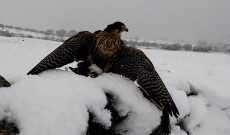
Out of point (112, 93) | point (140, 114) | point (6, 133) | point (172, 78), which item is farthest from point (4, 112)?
point (172, 78)

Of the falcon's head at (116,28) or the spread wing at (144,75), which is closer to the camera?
the spread wing at (144,75)

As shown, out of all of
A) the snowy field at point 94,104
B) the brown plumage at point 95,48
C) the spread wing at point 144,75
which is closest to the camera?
the snowy field at point 94,104

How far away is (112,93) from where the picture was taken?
3.43m

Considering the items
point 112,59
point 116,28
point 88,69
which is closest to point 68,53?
point 88,69

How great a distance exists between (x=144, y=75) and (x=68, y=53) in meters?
0.96

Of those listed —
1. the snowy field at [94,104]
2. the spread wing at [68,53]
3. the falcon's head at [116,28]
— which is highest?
the falcon's head at [116,28]

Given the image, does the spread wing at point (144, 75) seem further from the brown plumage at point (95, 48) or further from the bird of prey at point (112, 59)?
the brown plumage at point (95, 48)

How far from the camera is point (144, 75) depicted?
381 cm

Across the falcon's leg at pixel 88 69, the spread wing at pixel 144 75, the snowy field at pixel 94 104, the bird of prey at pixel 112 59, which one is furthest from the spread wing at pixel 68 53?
the spread wing at pixel 144 75

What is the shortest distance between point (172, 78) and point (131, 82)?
5.64 ft

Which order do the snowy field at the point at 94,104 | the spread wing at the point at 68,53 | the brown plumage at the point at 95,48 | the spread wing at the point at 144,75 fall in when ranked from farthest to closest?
1. the brown plumage at the point at 95,48
2. the spread wing at the point at 68,53
3. the spread wing at the point at 144,75
4. the snowy field at the point at 94,104

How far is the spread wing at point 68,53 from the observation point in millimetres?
3820

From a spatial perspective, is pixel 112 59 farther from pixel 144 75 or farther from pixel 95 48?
pixel 144 75

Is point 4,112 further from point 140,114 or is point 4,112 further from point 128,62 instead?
point 128,62
